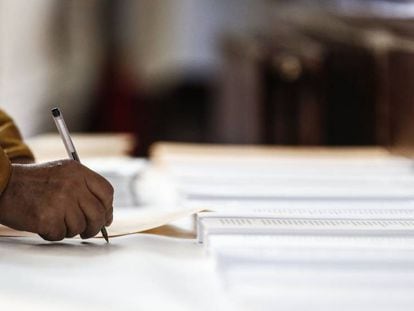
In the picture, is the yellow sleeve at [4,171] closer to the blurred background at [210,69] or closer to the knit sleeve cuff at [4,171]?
the knit sleeve cuff at [4,171]

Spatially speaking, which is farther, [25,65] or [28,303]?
[25,65]

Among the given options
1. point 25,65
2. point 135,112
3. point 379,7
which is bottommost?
point 135,112

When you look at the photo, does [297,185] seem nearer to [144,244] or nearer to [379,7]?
[144,244]

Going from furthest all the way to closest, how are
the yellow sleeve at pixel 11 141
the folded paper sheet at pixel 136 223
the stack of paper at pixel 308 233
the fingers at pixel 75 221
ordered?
the yellow sleeve at pixel 11 141
the folded paper sheet at pixel 136 223
the fingers at pixel 75 221
the stack of paper at pixel 308 233

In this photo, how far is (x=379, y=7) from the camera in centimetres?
288

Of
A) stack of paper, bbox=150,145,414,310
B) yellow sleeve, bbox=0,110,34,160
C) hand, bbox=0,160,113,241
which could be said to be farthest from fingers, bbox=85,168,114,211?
yellow sleeve, bbox=0,110,34,160

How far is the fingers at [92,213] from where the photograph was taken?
995 millimetres

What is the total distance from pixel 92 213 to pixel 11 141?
0.47 metres

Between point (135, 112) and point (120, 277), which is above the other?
point (120, 277)

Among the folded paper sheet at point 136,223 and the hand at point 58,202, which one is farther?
the folded paper sheet at point 136,223

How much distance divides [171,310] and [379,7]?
230 cm

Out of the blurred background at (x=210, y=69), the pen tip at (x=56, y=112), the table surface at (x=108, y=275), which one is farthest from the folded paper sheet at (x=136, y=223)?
the blurred background at (x=210, y=69)

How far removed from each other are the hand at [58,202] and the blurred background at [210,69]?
136 cm

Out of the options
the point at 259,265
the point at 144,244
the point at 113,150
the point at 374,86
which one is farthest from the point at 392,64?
the point at 259,265
